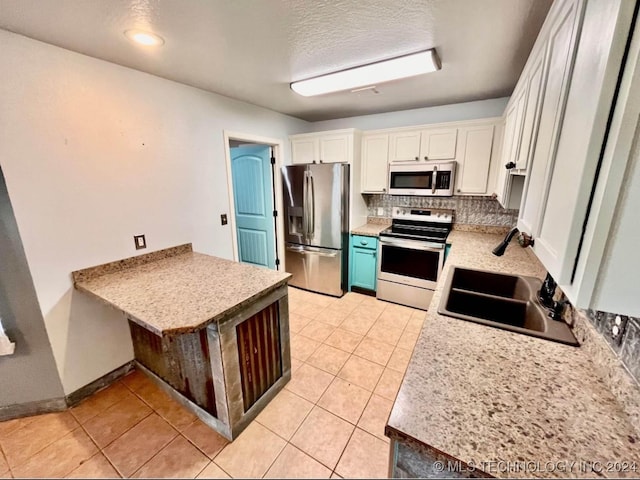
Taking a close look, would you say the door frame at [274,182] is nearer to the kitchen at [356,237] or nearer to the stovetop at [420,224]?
the kitchen at [356,237]

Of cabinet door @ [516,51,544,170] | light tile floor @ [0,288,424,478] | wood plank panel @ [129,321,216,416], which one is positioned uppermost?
cabinet door @ [516,51,544,170]

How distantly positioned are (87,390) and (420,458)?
2.37 meters

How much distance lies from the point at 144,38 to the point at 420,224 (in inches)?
122

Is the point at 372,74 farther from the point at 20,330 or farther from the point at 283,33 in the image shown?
the point at 20,330

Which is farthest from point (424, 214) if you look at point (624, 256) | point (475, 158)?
point (624, 256)

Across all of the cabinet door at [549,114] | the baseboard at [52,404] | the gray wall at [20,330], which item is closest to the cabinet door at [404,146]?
the cabinet door at [549,114]

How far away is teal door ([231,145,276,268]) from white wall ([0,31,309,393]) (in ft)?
3.29

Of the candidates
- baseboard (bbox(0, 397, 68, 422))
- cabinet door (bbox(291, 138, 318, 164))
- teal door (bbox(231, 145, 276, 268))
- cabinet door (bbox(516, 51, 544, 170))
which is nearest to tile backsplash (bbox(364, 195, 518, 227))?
cabinet door (bbox(291, 138, 318, 164))

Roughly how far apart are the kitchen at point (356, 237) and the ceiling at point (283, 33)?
5 centimetres

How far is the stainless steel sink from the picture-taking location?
3.81 ft

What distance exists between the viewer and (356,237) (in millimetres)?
3301

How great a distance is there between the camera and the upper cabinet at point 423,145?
9.35 ft

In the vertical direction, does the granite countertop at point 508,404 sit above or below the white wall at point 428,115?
below

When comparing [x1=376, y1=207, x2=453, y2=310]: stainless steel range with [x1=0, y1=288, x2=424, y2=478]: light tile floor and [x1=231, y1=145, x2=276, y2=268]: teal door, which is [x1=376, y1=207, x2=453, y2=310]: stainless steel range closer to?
[x1=0, y1=288, x2=424, y2=478]: light tile floor
